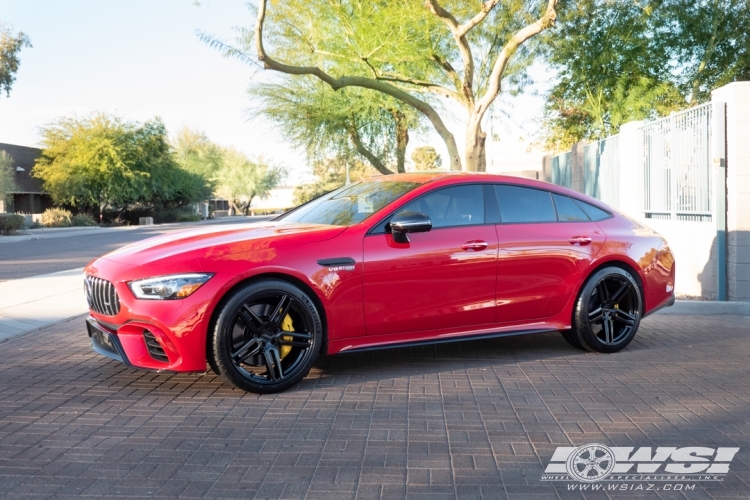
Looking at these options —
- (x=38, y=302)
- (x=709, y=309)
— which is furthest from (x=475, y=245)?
(x=38, y=302)

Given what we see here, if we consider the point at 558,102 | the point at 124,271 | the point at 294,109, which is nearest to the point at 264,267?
the point at 124,271

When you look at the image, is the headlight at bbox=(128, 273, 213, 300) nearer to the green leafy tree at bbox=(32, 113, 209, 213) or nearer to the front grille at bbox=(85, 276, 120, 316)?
the front grille at bbox=(85, 276, 120, 316)

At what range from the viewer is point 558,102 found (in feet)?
94.2

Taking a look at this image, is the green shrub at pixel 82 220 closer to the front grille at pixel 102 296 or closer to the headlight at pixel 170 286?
the front grille at pixel 102 296

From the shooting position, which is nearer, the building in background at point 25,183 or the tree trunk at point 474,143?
the tree trunk at point 474,143

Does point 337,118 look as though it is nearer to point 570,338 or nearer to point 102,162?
point 570,338

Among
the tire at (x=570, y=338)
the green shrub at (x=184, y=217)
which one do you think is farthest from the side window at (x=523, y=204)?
the green shrub at (x=184, y=217)

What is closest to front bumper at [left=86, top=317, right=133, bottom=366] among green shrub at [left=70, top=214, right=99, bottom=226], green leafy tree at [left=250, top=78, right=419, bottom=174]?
green leafy tree at [left=250, top=78, right=419, bottom=174]

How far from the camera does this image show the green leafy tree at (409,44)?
15.8 m

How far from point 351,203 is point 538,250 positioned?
1.66 metres

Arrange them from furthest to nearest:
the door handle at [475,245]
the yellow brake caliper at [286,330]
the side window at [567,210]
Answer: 1. the side window at [567,210]
2. the door handle at [475,245]
3. the yellow brake caliper at [286,330]

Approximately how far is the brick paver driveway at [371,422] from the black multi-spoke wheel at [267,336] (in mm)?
170

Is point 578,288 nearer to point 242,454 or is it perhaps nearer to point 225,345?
point 225,345

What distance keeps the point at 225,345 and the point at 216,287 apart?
42cm
